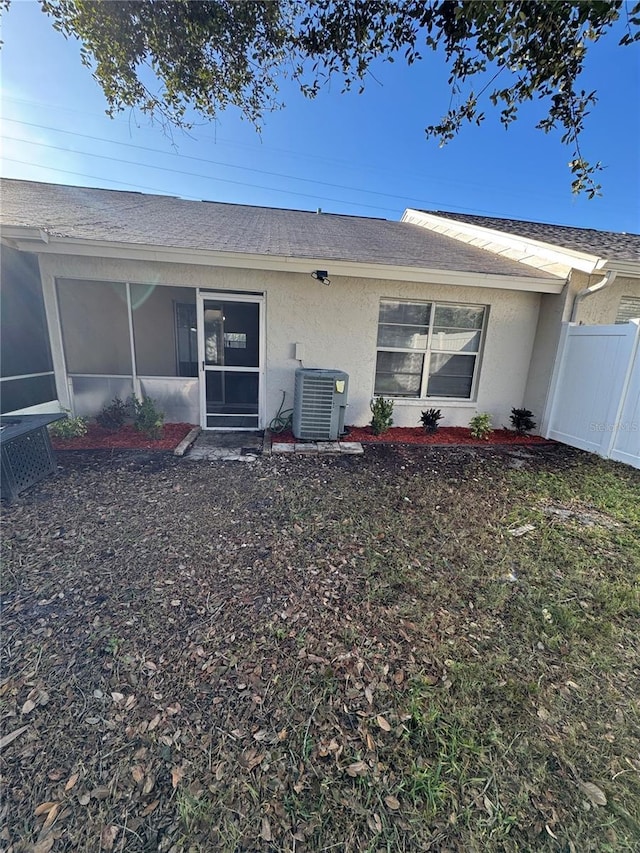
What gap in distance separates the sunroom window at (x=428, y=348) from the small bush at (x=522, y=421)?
931 mm

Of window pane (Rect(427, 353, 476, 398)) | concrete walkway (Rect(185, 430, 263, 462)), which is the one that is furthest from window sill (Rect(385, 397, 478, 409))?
concrete walkway (Rect(185, 430, 263, 462))

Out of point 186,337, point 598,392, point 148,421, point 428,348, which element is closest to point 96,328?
point 186,337

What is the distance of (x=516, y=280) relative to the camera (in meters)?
5.96

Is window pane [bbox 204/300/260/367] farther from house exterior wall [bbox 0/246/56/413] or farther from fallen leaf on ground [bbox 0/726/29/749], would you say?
fallen leaf on ground [bbox 0/726/29/749]

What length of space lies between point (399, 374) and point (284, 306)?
97.4 inches

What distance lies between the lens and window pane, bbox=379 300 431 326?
6.44 metres

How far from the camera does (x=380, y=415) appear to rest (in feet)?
20.7

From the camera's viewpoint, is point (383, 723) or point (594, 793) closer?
point (594, 793)

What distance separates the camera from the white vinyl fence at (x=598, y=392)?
525 cm

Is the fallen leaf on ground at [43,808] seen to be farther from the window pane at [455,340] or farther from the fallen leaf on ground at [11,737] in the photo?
the window pane at [455,340]

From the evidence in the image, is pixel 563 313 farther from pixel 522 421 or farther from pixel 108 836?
pixel 108 836

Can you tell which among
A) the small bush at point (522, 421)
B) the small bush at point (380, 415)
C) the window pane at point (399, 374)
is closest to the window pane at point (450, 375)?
the window pane at point (399, 374)

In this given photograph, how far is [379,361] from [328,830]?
608 cm

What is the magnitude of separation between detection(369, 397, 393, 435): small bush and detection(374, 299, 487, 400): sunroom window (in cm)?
53
